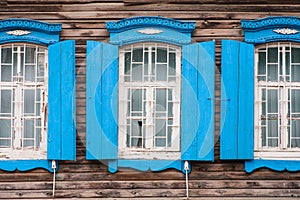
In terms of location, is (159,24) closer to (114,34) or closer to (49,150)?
(114,34)

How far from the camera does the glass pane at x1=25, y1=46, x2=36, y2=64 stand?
921cm

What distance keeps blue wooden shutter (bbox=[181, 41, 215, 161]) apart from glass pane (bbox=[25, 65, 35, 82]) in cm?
186

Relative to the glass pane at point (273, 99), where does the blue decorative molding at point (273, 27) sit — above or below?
above

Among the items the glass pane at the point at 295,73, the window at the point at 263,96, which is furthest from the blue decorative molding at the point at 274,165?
the glass pane at the point at 295,73

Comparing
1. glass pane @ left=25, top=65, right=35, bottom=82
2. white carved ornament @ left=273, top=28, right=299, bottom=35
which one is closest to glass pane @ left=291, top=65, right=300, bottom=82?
white carved ornament @ left=273, top=28, right=299, bottom=35

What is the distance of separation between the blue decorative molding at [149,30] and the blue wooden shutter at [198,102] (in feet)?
0.69

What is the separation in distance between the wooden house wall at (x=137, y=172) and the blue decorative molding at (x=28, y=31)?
0.12 meters

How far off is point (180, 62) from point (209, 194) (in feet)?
5.45

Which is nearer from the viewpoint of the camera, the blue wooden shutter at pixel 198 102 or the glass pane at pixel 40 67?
the blue wooden shutter at pixel 198 102

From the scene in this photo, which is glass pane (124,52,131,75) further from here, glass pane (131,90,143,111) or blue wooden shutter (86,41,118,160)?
glass pane (131,90,143,111)

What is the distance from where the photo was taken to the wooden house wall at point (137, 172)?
912cm

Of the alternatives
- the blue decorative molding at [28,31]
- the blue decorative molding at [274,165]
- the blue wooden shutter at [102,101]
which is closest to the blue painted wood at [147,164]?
the blue wooden shutter at [102,101]

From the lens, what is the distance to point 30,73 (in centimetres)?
920

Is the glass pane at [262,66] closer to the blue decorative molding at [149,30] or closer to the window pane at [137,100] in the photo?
the blue decorative molding at [149,30]
